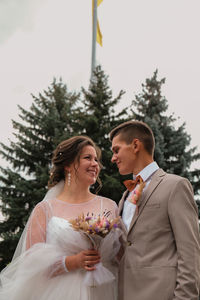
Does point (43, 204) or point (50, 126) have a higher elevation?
point (50, 126)

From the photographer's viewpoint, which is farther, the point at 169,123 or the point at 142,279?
the point at 169,123

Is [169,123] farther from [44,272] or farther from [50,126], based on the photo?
[44,272]

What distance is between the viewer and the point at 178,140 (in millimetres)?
15555

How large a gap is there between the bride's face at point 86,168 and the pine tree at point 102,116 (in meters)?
7.69

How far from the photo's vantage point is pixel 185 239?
2637 millimetres

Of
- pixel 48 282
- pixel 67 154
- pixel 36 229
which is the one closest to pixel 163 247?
pixel 48 282

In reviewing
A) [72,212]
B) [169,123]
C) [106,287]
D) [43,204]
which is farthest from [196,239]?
[169,123]

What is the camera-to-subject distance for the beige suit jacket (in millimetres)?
2600

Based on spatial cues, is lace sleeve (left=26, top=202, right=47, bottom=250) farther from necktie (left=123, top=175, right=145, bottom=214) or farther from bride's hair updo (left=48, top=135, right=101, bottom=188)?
necktie (left=123, top=175, right=145, bottom=214)

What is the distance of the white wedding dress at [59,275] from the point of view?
10.6ft

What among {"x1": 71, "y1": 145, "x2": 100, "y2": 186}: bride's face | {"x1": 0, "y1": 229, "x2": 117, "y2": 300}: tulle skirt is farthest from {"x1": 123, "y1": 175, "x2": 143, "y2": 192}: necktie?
{"x1": 0, "y1": 229, "x2": 117, "y2": 300}: tulle skirt

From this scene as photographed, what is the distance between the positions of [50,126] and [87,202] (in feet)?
34.9

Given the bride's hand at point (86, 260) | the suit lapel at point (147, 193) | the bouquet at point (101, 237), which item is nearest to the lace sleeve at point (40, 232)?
the bride's hand at point (86, 260)

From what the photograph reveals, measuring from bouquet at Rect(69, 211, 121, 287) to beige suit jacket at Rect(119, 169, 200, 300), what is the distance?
7.4 inches
